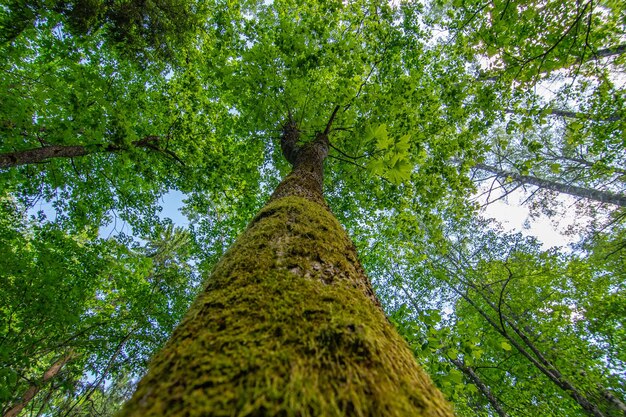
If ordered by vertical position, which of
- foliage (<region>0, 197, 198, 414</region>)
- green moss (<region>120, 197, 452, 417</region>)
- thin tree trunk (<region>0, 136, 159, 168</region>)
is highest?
thin tree trunk (<region>0, 136, 159, 168</region>)

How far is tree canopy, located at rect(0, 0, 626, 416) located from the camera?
438 cm

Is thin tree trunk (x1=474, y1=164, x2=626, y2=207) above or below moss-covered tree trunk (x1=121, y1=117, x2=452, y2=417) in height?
above

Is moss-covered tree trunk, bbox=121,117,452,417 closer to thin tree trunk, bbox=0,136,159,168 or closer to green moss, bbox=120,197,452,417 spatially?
green moss, bbox=120,197,452,417

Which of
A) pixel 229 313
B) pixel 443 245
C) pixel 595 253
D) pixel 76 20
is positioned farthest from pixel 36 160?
pixel 595 253

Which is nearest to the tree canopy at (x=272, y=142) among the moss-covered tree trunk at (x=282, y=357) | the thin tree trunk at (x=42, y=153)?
the thin tree trunk at (x=42, y=153)

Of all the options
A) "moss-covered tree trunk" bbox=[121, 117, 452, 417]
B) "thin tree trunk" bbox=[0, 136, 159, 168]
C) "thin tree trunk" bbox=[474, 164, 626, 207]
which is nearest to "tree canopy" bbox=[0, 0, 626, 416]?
"thin tree trunk" bbox=[0, 136, 159, 168]

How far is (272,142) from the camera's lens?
25.7ft

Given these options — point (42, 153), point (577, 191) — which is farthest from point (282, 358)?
point (577, 191)

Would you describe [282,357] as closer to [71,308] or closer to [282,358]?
[282,358]

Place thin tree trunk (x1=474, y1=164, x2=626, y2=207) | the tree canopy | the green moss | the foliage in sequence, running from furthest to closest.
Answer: thin tree trunk (x1=474, y1=164, x2=626, y2=207) → the foliage → the tree canopy → the green moss

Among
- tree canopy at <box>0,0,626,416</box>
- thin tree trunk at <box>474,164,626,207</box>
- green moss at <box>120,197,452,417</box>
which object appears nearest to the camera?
green moss at <box>120,197,452,417</box>

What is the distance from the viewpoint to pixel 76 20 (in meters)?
5.94

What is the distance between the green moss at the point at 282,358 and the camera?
52 centimetres

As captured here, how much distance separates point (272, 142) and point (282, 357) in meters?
7.69
